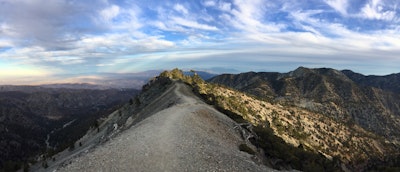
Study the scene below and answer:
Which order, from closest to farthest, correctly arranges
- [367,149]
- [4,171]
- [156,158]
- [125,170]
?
[125,170]
[156,158]
[4,171]
[367,149]

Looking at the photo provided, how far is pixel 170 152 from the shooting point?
32.0 m

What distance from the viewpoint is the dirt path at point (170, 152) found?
2877cm

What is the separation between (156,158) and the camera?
3019 centimetres

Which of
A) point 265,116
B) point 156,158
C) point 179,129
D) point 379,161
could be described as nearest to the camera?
point 156,158

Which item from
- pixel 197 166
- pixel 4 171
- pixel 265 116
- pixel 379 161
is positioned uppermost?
pixel 197 166

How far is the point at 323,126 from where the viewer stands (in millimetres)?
145125

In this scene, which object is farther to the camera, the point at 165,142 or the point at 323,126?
the point at 323,126

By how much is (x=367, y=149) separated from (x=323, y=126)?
61.8 ft

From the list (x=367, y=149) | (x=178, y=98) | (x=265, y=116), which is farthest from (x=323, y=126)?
(x=178, y=98)

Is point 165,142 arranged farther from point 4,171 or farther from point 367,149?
point 367,149

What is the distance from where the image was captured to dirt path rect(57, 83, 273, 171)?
1133 inches

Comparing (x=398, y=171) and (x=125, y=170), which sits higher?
(x=125, y=170)

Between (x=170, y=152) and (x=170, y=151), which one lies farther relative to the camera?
(x=170, y=151)

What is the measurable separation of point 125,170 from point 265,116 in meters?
85.7
